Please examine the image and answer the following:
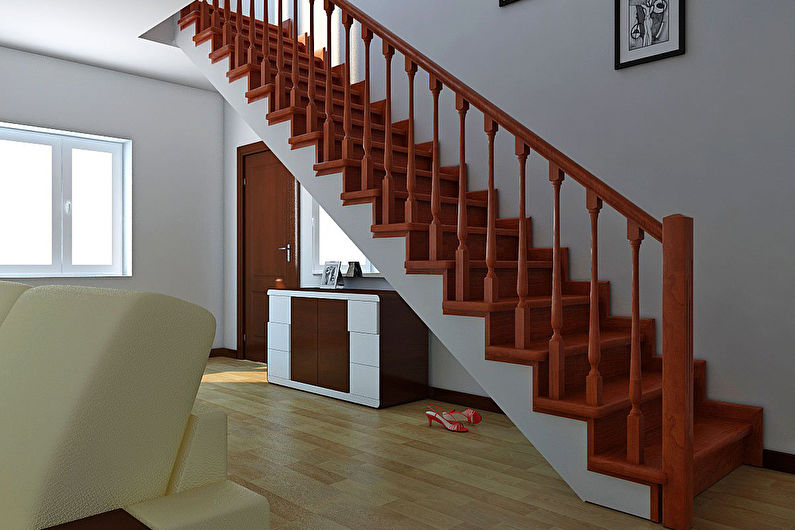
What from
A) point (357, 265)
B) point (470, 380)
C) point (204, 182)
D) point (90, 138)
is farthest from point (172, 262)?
point (470, 380)

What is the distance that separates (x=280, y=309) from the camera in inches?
185

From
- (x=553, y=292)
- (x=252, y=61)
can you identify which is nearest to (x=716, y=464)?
(x=553, y=292)

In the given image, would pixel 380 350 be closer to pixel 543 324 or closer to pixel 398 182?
pixel 398 182

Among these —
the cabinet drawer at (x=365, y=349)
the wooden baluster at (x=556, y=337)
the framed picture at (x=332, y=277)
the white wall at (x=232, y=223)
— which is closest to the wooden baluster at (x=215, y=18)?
the white wall at (x=232, y=223)

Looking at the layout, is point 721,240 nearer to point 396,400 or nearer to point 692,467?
point 692,467

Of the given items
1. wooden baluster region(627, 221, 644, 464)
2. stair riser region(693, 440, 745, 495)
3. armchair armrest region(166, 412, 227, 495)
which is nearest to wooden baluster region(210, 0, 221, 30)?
wooden baluster region(627, 221, 644, 464)

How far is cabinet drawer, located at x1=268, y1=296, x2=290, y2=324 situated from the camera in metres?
4.63

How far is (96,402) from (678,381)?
182 cm

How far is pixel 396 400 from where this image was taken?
158 inches

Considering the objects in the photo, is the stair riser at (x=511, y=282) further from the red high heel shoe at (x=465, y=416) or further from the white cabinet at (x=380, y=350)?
the white cabinet at (x=380, y=350)

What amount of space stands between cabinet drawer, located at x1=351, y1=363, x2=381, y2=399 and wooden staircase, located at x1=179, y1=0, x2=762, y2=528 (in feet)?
3.80

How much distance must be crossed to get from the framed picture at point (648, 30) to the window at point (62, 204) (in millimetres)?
4389

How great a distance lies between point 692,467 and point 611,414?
1.11 feet

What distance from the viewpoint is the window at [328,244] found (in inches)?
194
